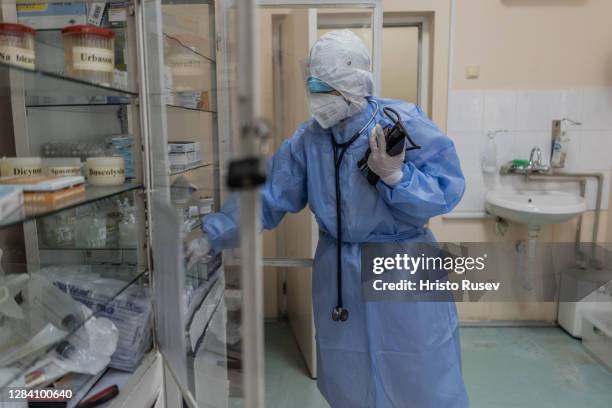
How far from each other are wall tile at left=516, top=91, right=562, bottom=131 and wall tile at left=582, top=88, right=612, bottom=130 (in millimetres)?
155

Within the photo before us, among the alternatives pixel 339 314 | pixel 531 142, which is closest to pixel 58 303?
pixel 339 314

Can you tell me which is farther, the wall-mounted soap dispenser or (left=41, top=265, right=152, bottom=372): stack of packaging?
the wall-mounted soap dispenser

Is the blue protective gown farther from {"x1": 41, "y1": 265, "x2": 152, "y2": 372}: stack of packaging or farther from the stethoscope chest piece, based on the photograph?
{"x1": 41, "y1": 265, "x2": 152, "y2": 372}: stack of packaging

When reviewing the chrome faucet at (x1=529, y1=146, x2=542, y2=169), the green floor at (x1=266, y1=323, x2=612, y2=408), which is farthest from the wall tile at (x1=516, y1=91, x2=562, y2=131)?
the green floor at (x1=266, y1=323, x2=612, y2=408)

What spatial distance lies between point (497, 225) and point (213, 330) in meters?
1.92

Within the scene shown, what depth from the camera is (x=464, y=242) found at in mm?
2520

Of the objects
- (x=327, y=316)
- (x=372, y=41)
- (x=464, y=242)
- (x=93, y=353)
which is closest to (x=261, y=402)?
(x=93, y=353)

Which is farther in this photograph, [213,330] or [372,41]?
[372,41]

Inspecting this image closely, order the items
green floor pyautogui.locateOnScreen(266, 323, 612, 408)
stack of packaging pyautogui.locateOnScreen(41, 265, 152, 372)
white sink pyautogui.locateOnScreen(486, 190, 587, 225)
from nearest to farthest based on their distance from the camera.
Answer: stack of packaging pyautogui.locateOnScreen(41, 265, 152, 372)
green floor pyautogui.locateOnScreen(266, 323, 612, 408)
white sink pyautogui.locateOnScreen(486, 190, 587, 225)

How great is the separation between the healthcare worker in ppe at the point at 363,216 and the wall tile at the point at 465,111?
1265 millimetres

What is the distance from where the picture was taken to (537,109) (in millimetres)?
2400

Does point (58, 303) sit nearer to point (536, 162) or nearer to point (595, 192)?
point (536, 162)

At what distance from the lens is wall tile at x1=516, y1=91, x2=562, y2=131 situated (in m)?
2.39

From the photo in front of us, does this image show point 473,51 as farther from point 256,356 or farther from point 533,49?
point 256,356
